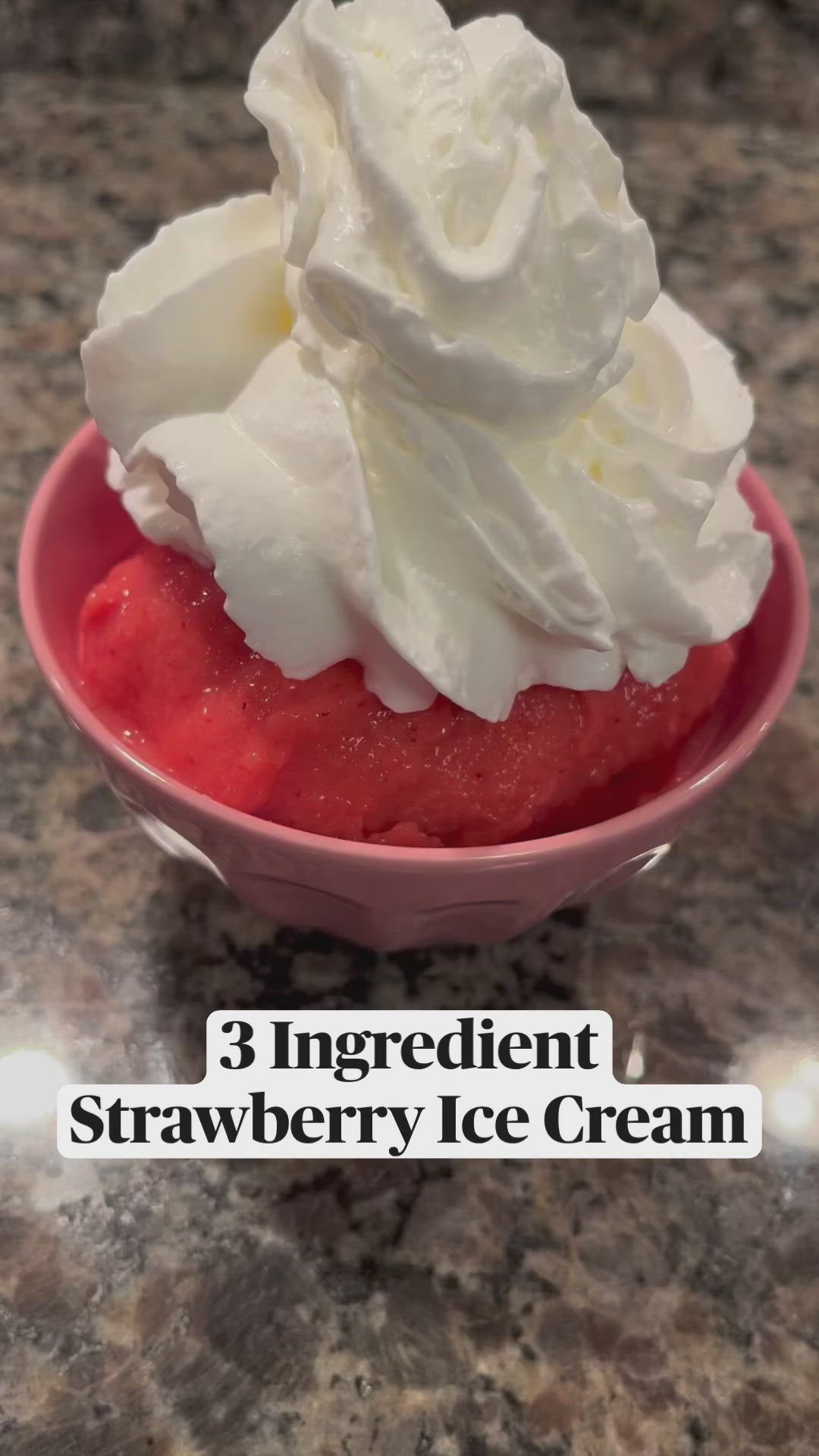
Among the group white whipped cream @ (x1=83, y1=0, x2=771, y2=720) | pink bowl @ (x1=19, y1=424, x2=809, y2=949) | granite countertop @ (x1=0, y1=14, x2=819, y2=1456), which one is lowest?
granite countertop @ (x1=0, y1=14, x2=819, y2=1456)

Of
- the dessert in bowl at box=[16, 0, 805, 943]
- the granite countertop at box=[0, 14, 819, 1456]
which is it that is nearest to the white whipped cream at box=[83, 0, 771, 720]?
the dessert in bowl at box=[16, 0, 805, 943]

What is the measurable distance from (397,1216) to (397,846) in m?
0.25

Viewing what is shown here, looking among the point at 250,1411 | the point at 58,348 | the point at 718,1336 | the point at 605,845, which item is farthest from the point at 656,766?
the point at 58,348

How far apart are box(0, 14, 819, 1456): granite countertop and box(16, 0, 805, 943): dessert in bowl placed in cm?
15

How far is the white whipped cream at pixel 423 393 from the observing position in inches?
24.8

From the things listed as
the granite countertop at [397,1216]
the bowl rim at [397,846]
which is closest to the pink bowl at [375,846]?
the bowl rim at [397,846]

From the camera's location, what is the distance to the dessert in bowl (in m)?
0.63

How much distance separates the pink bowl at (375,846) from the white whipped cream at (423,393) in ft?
0.27

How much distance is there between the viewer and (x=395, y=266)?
2.08 ft

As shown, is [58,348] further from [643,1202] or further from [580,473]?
[643,1202]

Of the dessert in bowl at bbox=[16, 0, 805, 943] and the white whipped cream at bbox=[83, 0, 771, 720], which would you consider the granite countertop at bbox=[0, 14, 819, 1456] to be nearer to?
the dessert in bowl at bbox=[16, 0, 805, 943]

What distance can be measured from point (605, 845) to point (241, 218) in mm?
451

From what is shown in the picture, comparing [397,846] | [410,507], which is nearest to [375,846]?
[397,846]

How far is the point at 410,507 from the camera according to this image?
66 cm
